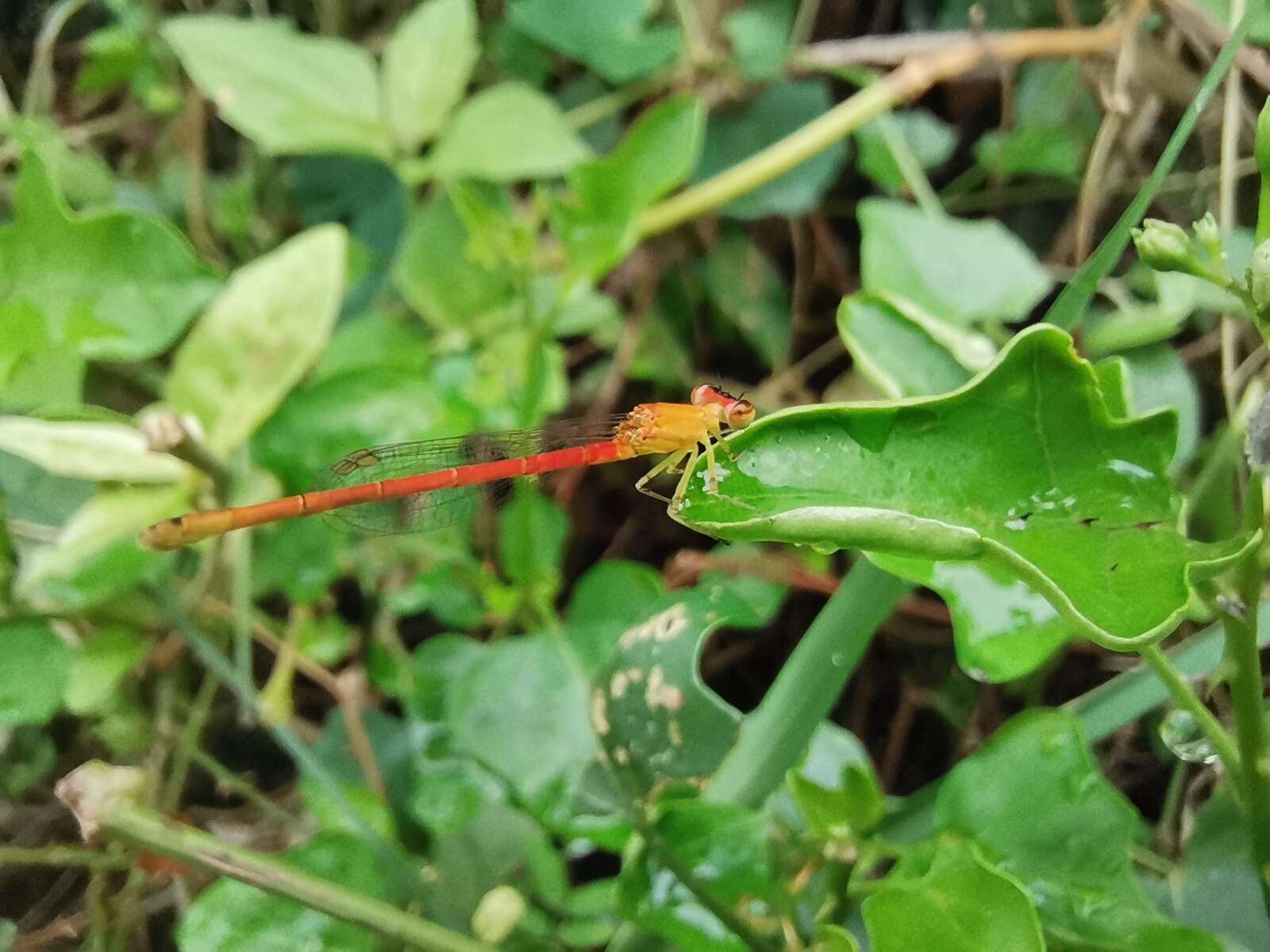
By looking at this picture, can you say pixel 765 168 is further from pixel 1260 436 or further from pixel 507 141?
pixel 1260 436

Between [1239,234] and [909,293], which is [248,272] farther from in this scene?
[1239,234]

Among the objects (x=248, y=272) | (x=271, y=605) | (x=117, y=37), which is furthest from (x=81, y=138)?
(x=271, y=605)

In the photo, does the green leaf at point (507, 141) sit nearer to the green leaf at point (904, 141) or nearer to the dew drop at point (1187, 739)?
the green leaf at point (904, 141)

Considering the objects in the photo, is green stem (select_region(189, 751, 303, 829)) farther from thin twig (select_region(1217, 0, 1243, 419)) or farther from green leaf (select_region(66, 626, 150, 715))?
thin twig (select_region(1217, 0, 1243, 419))

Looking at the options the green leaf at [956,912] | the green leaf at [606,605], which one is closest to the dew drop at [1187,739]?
the green leaf at [956,912]

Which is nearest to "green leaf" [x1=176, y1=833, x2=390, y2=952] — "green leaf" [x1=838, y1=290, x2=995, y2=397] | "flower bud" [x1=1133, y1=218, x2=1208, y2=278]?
"green leaf" [x1=838, y1=290, x2=995, y2=397]

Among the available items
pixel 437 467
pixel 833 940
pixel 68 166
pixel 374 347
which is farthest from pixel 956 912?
pixel 68 166
